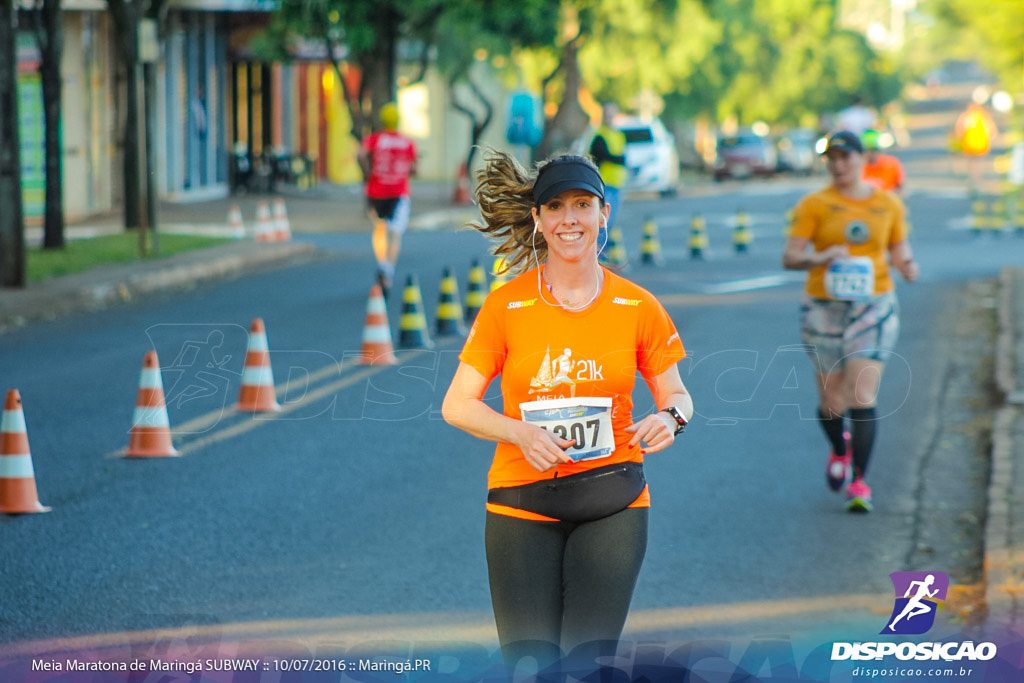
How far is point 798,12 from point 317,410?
68.6m

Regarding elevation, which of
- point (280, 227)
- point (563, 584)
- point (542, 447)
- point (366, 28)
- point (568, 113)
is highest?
point (366, 28)

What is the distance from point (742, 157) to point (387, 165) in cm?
4345

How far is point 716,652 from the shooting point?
5691 millimetres

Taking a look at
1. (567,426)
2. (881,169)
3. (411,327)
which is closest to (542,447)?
(567,426)

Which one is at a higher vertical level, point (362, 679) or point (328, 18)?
point (328, 18)

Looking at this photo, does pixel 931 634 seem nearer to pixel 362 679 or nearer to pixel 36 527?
pixel 362 679

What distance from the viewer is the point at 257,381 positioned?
35.1ft

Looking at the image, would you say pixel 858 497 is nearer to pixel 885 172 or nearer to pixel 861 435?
pixel 861 435

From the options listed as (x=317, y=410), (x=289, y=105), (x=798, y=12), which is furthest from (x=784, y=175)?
(x=317, y=410)

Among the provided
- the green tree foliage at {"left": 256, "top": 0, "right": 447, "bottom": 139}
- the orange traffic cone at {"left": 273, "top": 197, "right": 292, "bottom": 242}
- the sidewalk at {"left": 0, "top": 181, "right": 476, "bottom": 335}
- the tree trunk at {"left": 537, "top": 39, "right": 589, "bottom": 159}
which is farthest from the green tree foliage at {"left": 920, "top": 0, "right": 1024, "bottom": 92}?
the orange traffic cone at {"left": 273, "top": 197, "right": 292, "bottom": 242}

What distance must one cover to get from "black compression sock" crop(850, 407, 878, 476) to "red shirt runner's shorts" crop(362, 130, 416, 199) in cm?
1046

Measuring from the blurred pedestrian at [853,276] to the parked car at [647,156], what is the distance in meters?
34.4

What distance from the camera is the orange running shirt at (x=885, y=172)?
47.7 feet

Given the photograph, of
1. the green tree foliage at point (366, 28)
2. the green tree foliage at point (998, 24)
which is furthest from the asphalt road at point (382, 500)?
the green tree foliage at point (998, 24)
